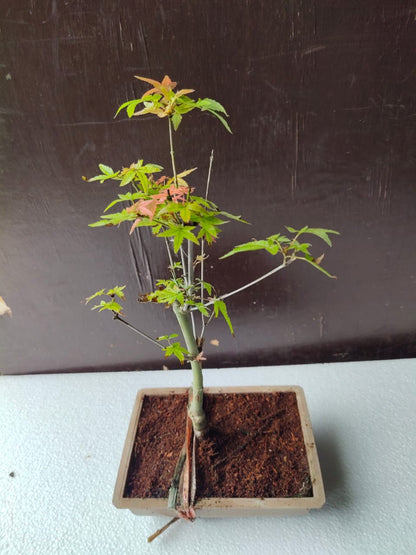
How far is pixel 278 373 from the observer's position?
51.8 inches

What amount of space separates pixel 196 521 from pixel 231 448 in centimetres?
20

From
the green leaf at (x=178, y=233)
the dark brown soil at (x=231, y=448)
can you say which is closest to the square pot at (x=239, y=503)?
the dark brown soil at (x=231, y=448)

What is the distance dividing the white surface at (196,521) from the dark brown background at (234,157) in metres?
0.10

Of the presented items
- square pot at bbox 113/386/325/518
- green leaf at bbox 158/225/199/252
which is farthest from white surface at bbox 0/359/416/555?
green leaf at bbox 158/225/199/252

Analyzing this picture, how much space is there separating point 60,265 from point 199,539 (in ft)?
2.63

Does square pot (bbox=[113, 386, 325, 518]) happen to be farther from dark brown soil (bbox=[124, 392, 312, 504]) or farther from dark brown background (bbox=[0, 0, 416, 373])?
dark brown background (bbox=[0, 0, 416, 373])

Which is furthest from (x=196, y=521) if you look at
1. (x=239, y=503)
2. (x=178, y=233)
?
(x=178, y=233)

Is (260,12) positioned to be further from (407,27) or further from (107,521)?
(107,521)

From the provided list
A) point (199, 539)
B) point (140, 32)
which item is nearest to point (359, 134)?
point (140, 32)

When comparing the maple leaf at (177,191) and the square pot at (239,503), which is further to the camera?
the square pot at (239,503)

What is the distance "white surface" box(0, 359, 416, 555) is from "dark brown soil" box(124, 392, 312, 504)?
14cm

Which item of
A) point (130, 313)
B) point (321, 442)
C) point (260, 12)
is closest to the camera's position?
point (260, 12)

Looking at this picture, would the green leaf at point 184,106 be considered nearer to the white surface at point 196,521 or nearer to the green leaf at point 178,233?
the green leaf at point 178,233

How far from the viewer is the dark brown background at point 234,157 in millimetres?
861
